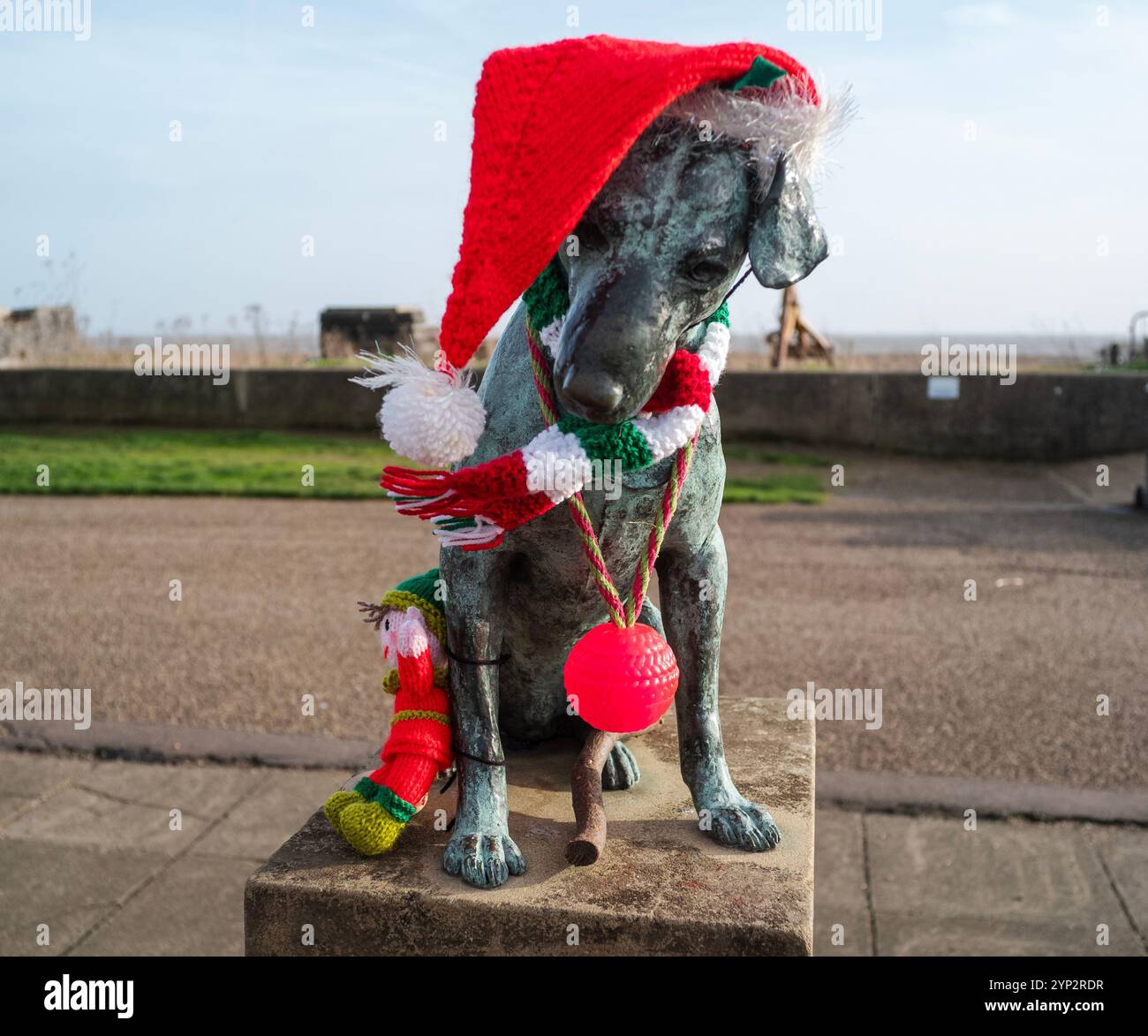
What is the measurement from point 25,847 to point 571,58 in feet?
11.8

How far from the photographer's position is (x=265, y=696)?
5508mm

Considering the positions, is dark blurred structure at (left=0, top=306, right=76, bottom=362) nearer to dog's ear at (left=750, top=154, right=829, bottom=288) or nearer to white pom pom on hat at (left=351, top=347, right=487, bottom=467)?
white pom pom on hat at (left=351, top=347, right=487, bottom=467)

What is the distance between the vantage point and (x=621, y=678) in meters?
2.13

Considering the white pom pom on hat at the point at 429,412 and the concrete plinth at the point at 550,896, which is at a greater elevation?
the white pom pom on hat at the point at 429,412

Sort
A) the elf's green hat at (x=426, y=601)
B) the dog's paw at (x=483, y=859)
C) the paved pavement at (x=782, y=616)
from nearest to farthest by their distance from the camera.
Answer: the dog's paw at (x=483, y=859) < the elf's green hat at (x=426, y=601) < the paved pavement at (x=782, y=616)

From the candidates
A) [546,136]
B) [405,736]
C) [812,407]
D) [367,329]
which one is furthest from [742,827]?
[367,329]

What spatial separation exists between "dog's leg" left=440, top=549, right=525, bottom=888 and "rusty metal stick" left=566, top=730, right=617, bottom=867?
5.0 inches

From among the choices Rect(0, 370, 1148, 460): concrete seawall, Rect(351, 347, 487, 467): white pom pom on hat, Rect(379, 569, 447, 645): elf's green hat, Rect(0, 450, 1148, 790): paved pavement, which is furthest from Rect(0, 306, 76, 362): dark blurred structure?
Rect(351, 347, 487, 467): white pom pom on hat

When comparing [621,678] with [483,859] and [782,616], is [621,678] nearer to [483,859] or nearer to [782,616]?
[483,859]

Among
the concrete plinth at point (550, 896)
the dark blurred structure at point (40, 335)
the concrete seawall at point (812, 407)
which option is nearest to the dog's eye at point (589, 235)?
the concrete plinth at point (550, 896)

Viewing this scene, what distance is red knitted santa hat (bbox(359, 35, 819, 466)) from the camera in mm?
1808

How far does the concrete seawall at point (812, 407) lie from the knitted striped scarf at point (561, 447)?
34.0 ft

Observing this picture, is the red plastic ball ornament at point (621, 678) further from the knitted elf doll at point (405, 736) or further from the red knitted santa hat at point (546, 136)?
the red knitted santa hat at point (546, 136)

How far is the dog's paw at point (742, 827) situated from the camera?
2434 millimetres
